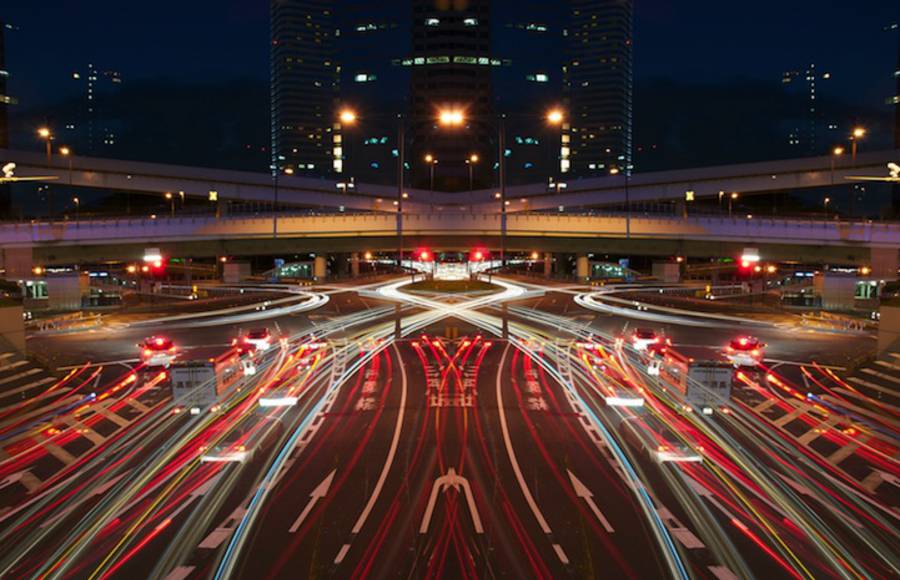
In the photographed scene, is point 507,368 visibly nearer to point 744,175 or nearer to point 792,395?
point 792,395

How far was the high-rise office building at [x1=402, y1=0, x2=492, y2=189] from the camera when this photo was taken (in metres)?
183

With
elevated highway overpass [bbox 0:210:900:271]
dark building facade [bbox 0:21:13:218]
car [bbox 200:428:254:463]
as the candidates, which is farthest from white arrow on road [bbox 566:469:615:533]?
dark building facade [bbox 0:21:13:218]

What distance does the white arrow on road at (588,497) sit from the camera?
13.8 m

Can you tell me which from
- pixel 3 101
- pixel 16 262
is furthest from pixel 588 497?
pixel 3 101

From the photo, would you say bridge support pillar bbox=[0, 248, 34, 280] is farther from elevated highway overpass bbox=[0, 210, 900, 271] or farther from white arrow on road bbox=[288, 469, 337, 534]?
white arrow on road bbox=[288, 469, 337, 534]

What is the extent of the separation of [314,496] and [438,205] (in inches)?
3478

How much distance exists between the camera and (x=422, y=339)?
126 feet

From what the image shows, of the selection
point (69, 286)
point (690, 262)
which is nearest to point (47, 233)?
point (69, 286)

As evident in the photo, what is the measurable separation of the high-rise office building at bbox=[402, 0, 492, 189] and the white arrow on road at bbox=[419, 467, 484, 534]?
553 ft

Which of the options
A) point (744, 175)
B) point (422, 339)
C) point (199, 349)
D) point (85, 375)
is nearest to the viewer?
point (85, 375)

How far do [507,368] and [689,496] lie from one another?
50.4 feet

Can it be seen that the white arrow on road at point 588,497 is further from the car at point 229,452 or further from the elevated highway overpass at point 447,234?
the elevated highway overpass at point 447,234

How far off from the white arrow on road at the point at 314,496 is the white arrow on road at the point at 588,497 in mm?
6117

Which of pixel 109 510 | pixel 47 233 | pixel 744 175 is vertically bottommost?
pixel 109 510
